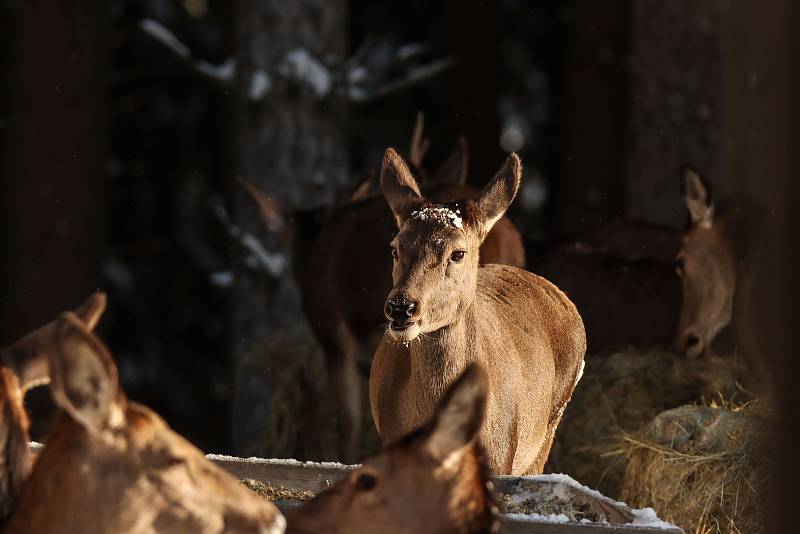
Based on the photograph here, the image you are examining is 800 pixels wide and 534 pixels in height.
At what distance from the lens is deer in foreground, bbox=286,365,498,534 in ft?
12.9

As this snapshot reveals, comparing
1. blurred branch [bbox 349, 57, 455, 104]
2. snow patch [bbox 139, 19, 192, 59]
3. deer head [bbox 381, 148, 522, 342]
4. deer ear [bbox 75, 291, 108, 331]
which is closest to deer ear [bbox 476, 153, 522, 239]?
deer head [bbox 381, 148, 522, 342]

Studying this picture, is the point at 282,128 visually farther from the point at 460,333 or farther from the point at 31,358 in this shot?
the point at 31,358

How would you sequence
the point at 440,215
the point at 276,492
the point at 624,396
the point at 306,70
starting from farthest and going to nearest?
1. the point at 306,70
2. the point at 624,396
3. the point at 440,215
4. the point at 276,492

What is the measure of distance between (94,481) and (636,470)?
176 inches

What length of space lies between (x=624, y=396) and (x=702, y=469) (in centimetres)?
218

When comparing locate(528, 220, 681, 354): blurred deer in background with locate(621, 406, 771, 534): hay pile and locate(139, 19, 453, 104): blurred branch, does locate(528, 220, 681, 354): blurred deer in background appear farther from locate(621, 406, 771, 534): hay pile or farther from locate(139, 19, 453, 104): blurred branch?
locate(139, 19, 453, 104): blurred branch

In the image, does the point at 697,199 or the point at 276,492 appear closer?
the point at 276,492

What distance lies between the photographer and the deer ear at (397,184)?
7.24 metres

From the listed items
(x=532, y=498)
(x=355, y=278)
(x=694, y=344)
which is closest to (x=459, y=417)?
(x=532, y=498)

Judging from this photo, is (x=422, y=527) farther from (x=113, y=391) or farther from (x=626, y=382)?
(x=626, y=382)

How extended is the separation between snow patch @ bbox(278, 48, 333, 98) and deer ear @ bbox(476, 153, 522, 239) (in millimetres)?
5132

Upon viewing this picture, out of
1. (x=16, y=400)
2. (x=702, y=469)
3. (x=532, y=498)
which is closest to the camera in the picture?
(x=16, y=400)

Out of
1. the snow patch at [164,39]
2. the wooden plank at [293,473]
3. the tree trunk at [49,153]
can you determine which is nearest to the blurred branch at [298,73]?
the snow patch at [164,39]

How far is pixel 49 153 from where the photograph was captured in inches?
516
